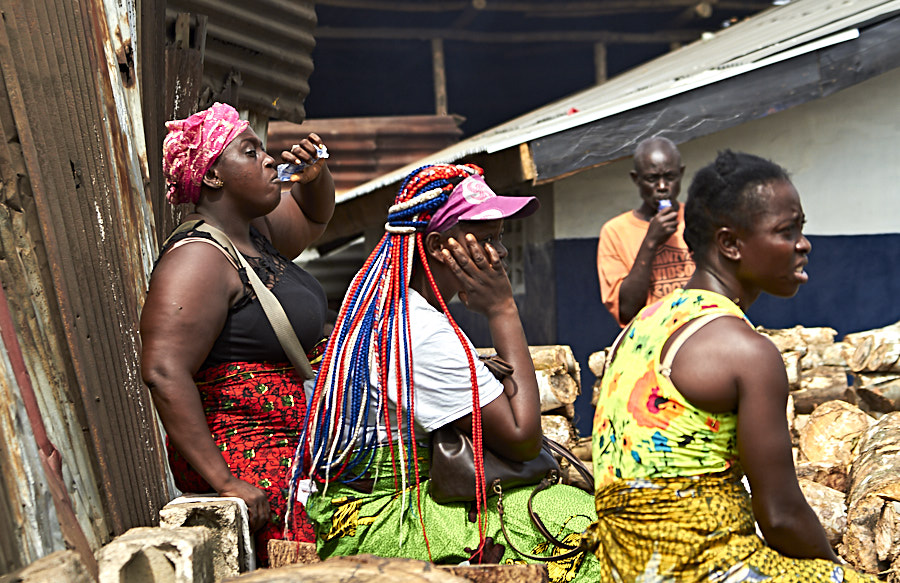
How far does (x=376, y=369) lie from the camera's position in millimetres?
2350

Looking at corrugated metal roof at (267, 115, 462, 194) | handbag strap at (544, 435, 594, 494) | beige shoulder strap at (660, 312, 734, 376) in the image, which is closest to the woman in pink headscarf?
handbag strap at (544, 435, 594, 494)

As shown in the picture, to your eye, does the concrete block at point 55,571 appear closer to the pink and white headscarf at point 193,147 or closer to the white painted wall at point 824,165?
the pink and white headscarf at point 193,147

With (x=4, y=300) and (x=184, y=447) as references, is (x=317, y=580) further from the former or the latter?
(x=4, y=300)

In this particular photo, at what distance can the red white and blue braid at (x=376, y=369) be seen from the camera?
7.61 ft

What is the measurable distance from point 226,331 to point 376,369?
462mm

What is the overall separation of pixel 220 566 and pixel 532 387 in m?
0.95

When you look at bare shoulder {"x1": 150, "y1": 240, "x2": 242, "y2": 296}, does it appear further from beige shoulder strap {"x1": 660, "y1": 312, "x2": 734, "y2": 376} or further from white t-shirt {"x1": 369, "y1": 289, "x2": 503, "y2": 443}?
beige shoulder strap {"x1": 660, "y1": 312, "x2": 734, "y2": 376}

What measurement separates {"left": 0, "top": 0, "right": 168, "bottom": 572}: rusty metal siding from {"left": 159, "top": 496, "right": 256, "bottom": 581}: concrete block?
0.92ft

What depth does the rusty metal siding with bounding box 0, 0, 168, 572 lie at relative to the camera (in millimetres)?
2182

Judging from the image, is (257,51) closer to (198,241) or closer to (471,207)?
(198,241)

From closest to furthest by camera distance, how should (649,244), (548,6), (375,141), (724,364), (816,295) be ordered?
1. (724,364)
2. (649,244)
3. (816,295)
4. (375,141)
5. (548,6)

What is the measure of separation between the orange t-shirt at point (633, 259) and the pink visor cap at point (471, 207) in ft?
7.02

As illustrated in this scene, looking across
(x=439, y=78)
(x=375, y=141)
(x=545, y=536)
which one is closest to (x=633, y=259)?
(x=545, y=536)

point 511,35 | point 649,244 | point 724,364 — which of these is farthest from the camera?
point 511,35
